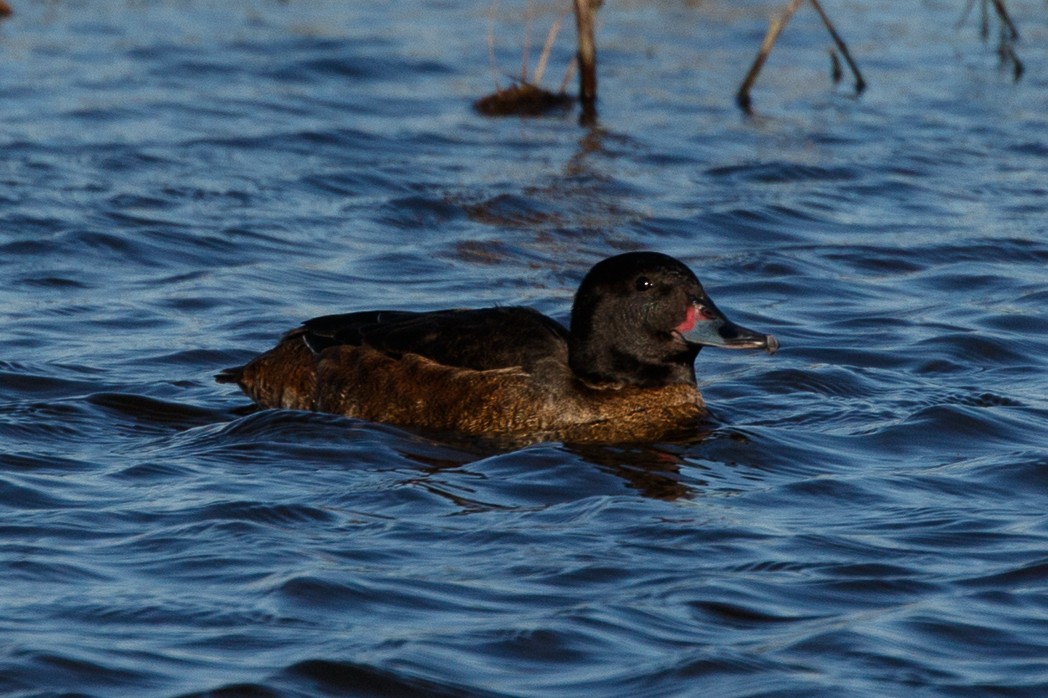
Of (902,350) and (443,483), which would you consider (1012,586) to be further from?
(902,350)

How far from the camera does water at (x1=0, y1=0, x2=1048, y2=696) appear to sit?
5.35 m

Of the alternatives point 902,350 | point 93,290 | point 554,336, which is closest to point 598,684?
point 554,336

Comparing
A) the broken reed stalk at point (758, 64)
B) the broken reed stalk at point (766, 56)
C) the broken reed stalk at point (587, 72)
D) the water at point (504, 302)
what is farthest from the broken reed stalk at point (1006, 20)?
the broken reed stalk at point (587, 72)

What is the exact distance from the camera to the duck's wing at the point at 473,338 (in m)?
7.65

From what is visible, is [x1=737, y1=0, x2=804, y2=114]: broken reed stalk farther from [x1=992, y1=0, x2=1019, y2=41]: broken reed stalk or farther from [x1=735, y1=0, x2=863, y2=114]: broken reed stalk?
[x1=992, y1=0, x2=1019, y2=41]: broken reed stalk

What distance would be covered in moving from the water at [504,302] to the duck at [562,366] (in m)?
0.16

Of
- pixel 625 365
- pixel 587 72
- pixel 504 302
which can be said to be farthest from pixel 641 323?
pixel 587 72

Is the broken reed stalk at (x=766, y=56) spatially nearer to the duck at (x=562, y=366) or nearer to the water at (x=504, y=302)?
the water at (x=504, y=302)

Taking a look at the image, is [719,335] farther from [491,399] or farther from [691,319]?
[491,399]

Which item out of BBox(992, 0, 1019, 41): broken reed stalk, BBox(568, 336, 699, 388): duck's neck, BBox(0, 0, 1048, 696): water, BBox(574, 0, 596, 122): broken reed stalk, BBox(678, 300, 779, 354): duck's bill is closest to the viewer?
BBox(0, 0, 1048, 696): water

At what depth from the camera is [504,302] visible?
32.8 ft

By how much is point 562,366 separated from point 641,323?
36 cm

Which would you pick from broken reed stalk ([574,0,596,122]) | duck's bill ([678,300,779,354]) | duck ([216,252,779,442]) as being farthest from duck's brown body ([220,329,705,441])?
broken reed stalk ([574,0,596,122])

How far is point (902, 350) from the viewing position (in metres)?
9.12
